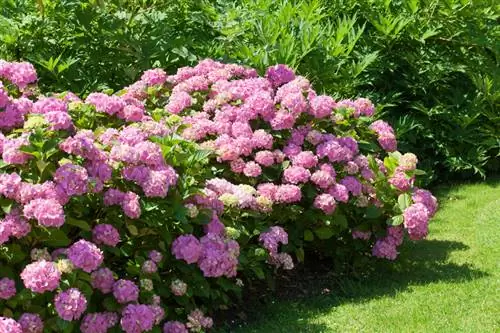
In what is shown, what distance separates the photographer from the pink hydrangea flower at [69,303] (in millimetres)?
3549

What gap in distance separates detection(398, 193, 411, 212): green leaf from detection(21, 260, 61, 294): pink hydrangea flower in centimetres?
239

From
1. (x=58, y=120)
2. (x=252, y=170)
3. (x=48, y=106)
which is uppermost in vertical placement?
(x=58, y=120)

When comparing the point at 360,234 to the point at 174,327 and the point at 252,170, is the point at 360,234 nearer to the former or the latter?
the point at 252,170

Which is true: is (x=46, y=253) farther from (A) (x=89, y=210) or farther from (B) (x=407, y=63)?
(B) (x=407, y=63)

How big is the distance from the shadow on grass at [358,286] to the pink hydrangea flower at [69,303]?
3.83ft

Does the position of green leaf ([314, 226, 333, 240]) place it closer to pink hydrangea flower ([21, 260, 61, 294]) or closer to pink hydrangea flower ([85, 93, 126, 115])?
pink hydrangea flower ([85, 93, 126, 115])

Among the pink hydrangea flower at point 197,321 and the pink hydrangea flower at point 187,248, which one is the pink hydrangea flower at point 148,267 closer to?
the pink hydrangea flower at point 187,248

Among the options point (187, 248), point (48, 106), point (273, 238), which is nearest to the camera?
point (187, 248)

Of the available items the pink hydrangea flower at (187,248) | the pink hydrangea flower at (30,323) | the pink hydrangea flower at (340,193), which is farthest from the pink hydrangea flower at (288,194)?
the pink hydrangea flower at (30,323)

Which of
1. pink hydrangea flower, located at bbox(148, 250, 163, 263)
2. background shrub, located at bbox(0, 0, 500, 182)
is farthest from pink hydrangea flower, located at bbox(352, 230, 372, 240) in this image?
pink hydrangea flower, located at bbox(148, 250, 163, 263)

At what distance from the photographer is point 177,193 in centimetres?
418

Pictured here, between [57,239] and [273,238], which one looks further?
[273,238]

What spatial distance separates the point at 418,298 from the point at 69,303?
2202 millimetres

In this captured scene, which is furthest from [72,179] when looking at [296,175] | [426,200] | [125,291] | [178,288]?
[426,200]
